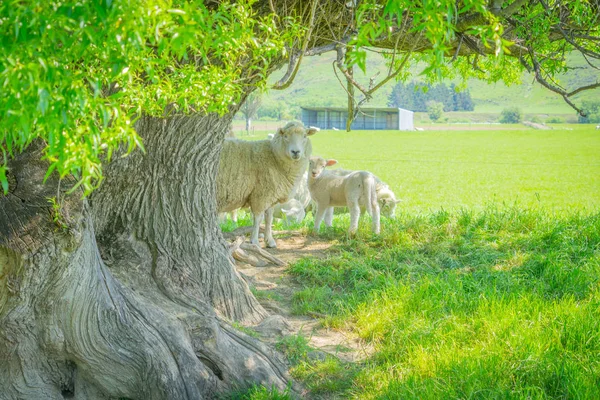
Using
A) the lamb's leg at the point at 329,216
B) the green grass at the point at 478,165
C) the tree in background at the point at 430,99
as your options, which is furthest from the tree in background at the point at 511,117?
the lamb's leg at the point at 329,216

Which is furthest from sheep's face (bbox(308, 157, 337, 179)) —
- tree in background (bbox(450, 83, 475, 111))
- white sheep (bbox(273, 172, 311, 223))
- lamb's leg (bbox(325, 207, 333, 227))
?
tree in background (bbox(450, 83, 475, 111))

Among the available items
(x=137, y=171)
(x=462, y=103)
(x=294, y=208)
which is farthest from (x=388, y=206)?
(x=462, y=103)

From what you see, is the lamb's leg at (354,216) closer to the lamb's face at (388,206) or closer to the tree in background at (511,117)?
the lamb's face at (388,206)

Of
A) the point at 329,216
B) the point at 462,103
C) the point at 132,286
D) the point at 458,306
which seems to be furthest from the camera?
the point at 462,103

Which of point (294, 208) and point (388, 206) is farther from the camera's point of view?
point (294, 208)

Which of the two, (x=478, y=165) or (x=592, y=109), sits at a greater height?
(x=592, y=109)

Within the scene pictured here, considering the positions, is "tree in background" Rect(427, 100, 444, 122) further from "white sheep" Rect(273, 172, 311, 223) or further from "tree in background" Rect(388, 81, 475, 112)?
"white sheep" Rect(273, 172, 311, 223)

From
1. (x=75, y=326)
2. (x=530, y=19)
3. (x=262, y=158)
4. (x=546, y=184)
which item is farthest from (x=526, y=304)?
(x=546, y=184)

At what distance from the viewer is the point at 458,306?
206 inches

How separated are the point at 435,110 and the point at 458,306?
99566 mm

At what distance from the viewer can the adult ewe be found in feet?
26.5

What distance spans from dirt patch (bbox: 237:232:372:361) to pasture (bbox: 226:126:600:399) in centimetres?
8

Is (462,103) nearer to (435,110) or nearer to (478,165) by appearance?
(435,110)

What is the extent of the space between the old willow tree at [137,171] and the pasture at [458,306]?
0.65m
